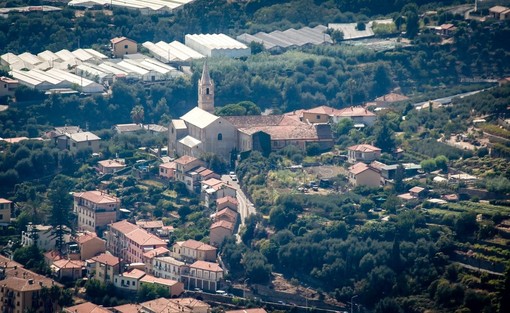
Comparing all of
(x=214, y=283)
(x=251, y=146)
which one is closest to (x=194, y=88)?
(x=251, y=146)

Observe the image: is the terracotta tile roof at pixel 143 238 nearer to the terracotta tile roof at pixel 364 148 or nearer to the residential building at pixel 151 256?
the residential building at pixel 151 256

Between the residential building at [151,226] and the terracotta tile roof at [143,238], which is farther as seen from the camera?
the residential building at [151,226]

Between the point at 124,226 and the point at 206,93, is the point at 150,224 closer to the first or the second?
the point at 124,226

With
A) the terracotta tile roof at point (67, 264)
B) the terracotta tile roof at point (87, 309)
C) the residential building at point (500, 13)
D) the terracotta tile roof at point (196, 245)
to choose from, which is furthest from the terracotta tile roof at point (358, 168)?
the residential building at point (500, 13)

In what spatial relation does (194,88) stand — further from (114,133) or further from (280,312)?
(280,312)

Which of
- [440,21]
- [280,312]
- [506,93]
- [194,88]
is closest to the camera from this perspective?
[280,312]

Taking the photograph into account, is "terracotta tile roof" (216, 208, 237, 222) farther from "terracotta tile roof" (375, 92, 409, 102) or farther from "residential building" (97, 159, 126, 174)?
"terracotta tile roof" (375, 92, 409, 102)

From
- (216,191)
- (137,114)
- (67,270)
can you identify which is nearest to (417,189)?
(216,191)
